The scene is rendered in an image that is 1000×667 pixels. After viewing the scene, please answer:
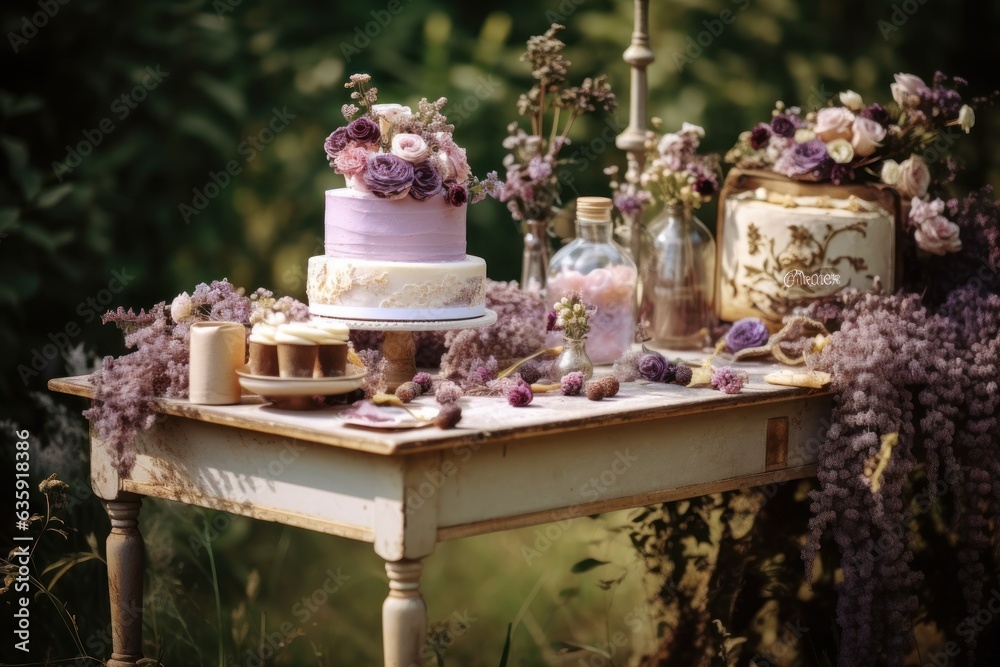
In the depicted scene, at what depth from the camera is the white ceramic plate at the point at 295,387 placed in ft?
10.1

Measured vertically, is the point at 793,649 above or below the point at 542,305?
below

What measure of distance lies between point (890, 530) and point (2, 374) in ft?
10.4

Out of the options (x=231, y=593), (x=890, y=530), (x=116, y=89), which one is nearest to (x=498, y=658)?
(x=231, y=593)

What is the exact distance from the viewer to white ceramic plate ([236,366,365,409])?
3092mm

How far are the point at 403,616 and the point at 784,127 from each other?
2.12 m

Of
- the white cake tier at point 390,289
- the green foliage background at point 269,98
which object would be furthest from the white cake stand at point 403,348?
the green foliage background at point 269,98

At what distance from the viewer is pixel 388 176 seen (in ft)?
10.8

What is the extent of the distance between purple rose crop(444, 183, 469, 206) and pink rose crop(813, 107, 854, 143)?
136 cm

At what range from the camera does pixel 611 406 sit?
3.27 m

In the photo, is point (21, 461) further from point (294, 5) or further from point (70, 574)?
point (294, 5)
